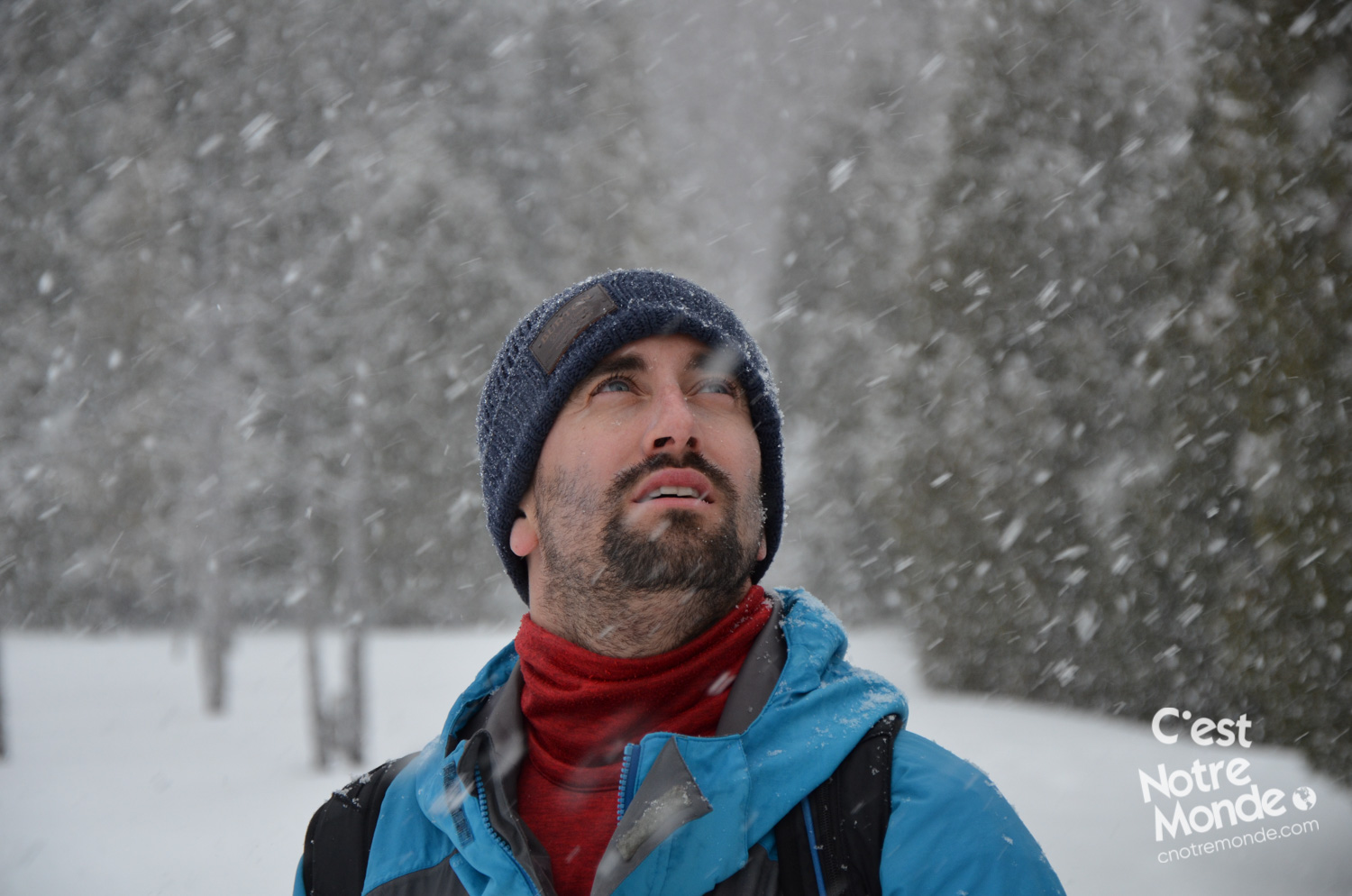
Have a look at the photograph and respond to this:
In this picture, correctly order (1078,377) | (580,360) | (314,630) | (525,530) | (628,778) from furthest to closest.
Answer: (1078,377), (314,630), (525,530), (580,360), (628,778)

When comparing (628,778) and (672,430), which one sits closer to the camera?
(628,778)

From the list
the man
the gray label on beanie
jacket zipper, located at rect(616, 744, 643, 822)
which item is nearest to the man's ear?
the man

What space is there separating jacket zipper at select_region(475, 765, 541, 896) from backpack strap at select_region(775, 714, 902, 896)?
0.42 meters

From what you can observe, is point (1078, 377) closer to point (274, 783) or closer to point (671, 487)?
point (274, 783)

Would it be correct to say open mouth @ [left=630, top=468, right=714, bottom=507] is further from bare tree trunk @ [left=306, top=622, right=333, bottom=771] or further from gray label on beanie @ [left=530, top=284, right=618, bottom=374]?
bare tree trunk @ [left=306, top=622, right=333, bottom=771]

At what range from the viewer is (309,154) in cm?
1035

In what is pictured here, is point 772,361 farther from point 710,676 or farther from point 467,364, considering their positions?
point 710,676

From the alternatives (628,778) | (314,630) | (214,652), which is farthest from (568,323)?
(214,652)

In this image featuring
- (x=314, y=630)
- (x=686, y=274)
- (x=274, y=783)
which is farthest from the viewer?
(x=686, y=274)

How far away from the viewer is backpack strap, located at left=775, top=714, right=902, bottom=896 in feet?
4.25

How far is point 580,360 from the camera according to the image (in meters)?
1.81

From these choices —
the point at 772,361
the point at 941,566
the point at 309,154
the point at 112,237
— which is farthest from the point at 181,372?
the point at 772,361

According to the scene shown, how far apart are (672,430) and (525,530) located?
55 centimetres

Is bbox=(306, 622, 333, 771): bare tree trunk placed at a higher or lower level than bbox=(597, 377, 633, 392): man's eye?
lower
